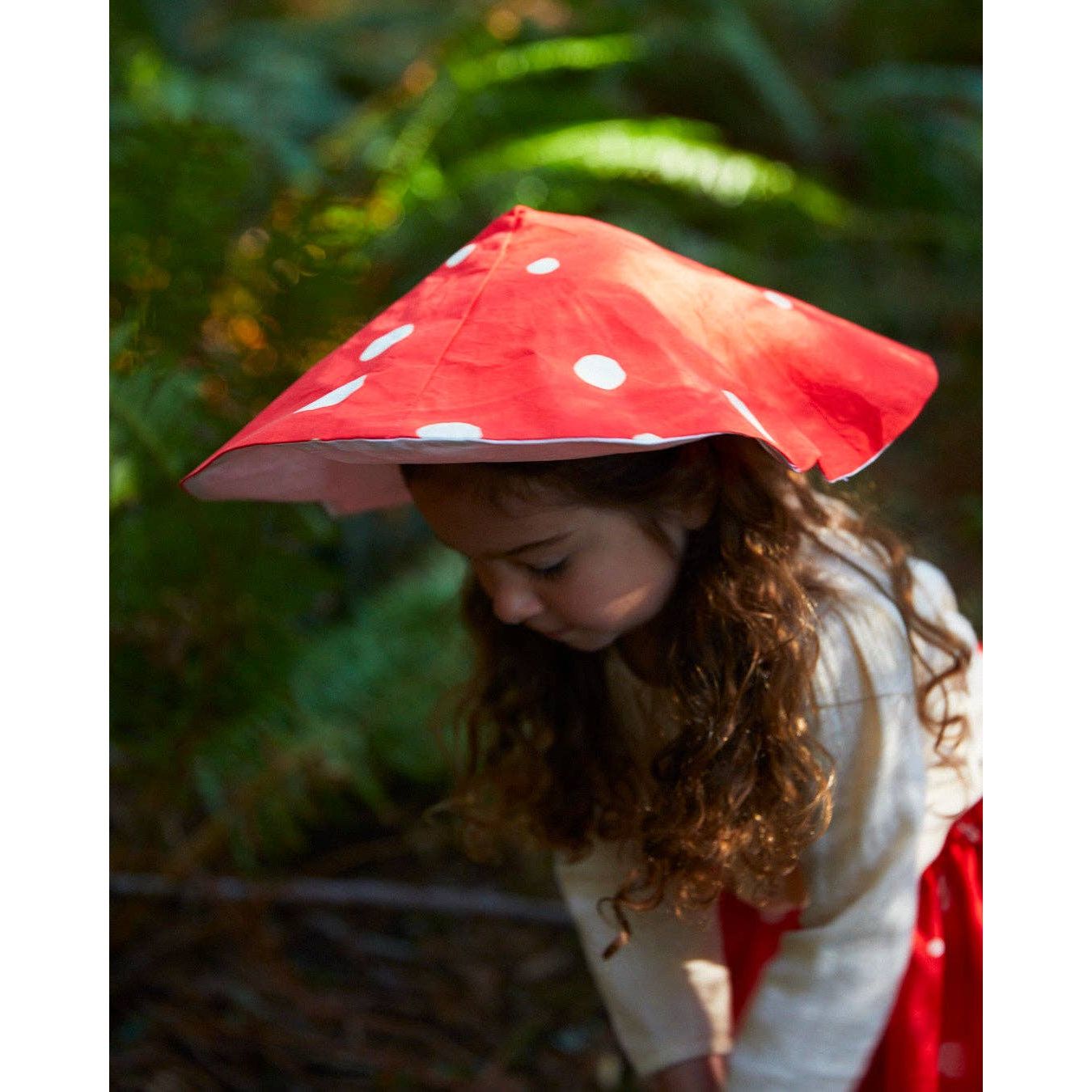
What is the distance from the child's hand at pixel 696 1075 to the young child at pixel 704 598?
0.05 metres

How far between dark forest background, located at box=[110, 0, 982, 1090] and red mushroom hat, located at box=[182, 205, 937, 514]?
1.02 feet

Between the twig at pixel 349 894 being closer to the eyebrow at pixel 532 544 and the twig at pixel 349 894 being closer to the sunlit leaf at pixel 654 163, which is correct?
the eyebrow at pixel 532 544

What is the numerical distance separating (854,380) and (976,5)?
455 centimetres

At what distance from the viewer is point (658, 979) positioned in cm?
162

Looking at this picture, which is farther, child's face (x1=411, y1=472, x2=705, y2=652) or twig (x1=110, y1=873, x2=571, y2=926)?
twig (x1=110, y1=873, x2=571, y2=926)

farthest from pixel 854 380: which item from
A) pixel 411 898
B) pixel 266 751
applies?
pixel 411 898

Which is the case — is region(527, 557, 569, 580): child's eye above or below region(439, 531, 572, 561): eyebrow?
below

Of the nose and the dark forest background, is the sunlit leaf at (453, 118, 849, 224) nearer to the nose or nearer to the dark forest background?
the dark forest background

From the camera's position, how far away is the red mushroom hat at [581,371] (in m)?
1.00

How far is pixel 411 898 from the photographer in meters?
2.68

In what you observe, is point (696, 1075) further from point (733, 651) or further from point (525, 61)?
point (525, 61)

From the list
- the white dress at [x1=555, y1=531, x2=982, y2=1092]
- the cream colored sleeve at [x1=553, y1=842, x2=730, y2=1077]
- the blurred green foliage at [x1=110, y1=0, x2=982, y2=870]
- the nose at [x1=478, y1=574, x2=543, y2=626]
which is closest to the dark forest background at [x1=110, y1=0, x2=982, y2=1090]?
the blurred green foliage at [x1=110, y1=0, x2=982, y2=870]

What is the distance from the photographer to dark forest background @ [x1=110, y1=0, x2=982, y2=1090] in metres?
2.31
